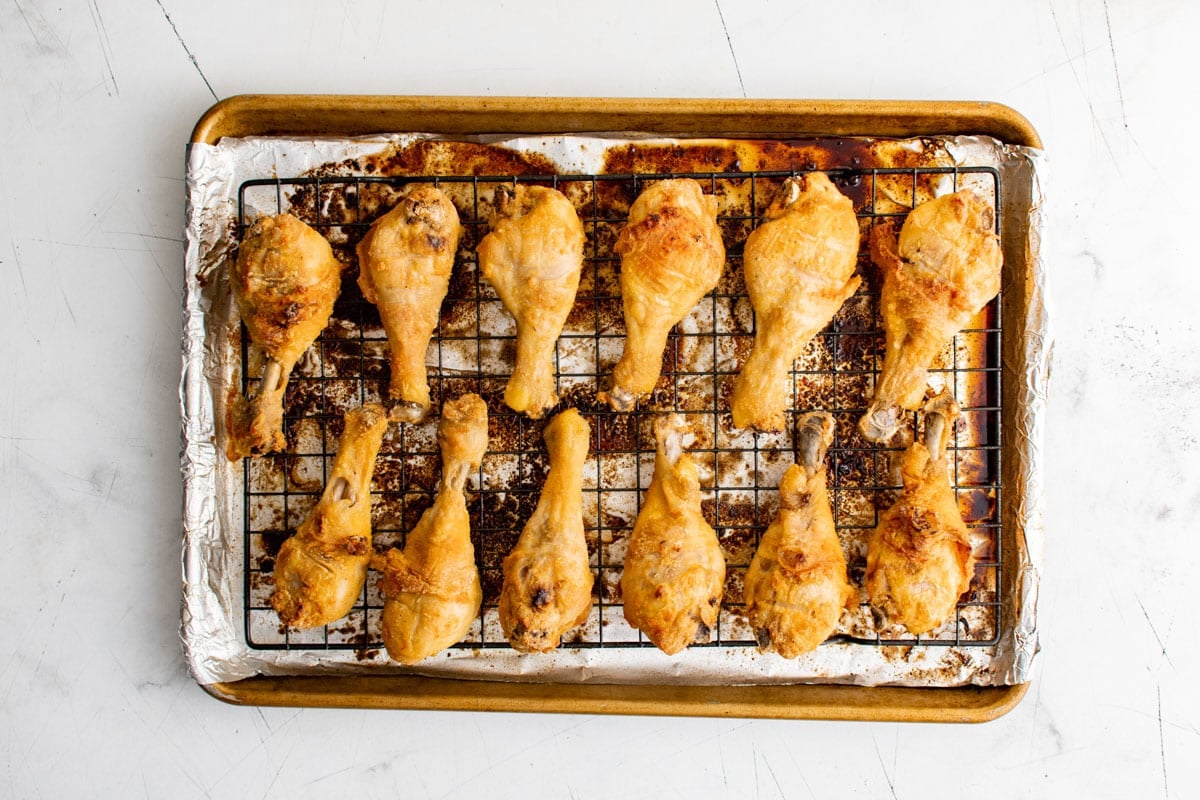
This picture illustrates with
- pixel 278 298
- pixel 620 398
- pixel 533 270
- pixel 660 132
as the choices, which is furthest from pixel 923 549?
pixel 278 298

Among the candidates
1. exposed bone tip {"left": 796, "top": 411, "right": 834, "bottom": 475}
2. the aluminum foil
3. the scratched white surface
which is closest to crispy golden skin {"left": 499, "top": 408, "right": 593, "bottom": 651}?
the aluminum foil

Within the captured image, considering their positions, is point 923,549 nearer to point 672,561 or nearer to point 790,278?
point 672,561

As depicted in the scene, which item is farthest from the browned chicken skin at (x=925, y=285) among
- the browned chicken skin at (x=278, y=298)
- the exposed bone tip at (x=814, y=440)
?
the browned chicken skin at (x=278, y=298)

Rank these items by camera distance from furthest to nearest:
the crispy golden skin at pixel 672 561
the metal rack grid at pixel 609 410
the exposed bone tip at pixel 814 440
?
the metal rack grid at pixel 609 410, the exposed bone tip at pixel 814 440, the crispy golden skin at pixel 672 561

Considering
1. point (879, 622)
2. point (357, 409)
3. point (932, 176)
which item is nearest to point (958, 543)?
point (879, 622)

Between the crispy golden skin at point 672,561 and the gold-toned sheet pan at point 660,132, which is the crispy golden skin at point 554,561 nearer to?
the crispy golden skin at point 672,561

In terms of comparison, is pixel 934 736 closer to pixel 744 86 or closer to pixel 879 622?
pixel 879 622

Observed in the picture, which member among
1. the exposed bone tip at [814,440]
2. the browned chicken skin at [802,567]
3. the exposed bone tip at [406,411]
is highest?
the exposed bone tip at [406,411]
